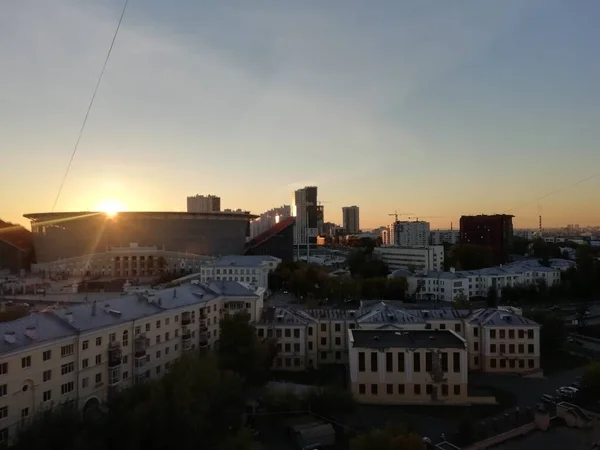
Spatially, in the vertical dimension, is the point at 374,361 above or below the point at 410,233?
below

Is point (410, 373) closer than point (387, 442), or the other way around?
point (387, 442)

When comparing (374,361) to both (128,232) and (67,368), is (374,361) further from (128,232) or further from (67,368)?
(128,232)

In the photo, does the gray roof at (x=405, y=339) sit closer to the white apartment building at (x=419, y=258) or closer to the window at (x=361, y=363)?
the window at (x=361, y=363)

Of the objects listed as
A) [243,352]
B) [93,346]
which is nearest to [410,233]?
[243,352]

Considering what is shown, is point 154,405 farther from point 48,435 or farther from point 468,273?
point 468,273

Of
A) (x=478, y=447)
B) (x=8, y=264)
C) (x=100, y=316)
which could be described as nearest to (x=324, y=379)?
(x=478, y=447)
